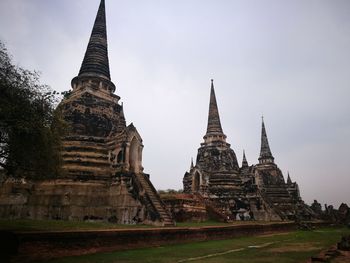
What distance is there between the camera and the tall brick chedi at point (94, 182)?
1791 centimetres

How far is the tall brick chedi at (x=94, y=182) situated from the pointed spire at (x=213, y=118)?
50.7ft

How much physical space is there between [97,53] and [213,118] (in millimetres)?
17082

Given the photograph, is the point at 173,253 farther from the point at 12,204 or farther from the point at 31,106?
the point at 12,204

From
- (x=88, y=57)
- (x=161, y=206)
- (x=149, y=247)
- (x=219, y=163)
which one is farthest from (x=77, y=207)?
(x=219, y=163)

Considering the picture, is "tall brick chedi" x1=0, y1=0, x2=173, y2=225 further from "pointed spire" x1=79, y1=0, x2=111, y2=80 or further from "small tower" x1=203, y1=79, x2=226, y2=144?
"small tower" x1=203, y1=79, x2=226, y2=144

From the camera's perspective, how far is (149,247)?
12.1m

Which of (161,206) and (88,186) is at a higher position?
(88,186)

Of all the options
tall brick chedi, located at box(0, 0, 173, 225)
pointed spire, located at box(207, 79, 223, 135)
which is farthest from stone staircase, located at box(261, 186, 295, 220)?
tall brick chedi, located at box(0, 0, 173, 225)

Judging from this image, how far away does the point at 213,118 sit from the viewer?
38031 mm

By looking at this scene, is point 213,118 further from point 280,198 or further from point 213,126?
point 280,198

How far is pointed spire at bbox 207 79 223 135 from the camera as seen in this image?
36.8m

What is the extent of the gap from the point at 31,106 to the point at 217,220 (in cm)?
1778

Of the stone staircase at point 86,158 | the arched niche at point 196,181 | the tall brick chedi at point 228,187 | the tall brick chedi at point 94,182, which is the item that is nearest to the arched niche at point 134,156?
the tall brick chedi at point 94,182

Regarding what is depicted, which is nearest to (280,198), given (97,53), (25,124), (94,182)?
(94,182)
